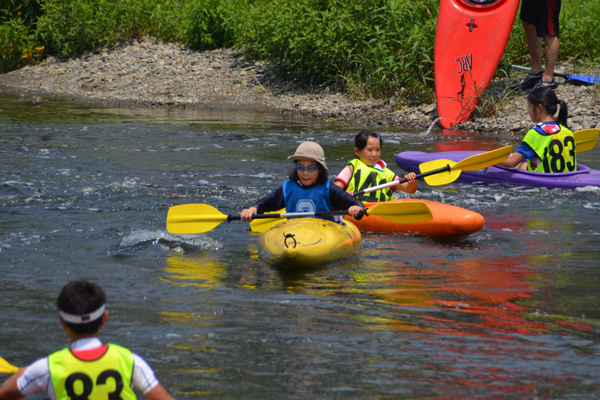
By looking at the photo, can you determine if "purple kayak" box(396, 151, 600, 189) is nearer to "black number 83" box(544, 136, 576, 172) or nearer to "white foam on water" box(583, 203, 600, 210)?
"black number 83" box(544, 136, 576, 172)

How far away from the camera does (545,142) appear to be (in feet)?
20.9

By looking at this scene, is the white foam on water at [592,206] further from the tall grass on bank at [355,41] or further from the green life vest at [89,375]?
the tall grass on bank at [355,41]

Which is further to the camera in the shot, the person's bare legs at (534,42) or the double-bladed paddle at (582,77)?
the double-bladed paddle at (582,77)

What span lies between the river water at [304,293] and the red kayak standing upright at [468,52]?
3.66m

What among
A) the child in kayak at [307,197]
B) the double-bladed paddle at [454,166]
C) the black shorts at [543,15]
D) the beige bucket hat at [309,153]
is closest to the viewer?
the beige bucket hat at [309,153]

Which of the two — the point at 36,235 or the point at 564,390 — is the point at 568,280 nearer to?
the point at 564,390

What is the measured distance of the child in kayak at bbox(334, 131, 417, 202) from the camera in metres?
5.29

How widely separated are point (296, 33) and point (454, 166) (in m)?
7.62

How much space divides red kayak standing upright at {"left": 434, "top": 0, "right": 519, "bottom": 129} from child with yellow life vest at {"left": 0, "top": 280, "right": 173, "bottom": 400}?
354 inches

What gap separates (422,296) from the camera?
3607mm

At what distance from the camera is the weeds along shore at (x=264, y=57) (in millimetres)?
11336

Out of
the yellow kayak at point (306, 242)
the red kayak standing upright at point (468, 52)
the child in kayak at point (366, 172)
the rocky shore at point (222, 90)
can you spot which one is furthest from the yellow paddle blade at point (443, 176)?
the red kayak standing upright at point (468, 52)

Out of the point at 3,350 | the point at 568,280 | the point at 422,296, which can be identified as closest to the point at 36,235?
the point at 3,350

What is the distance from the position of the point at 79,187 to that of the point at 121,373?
15.6 feet
